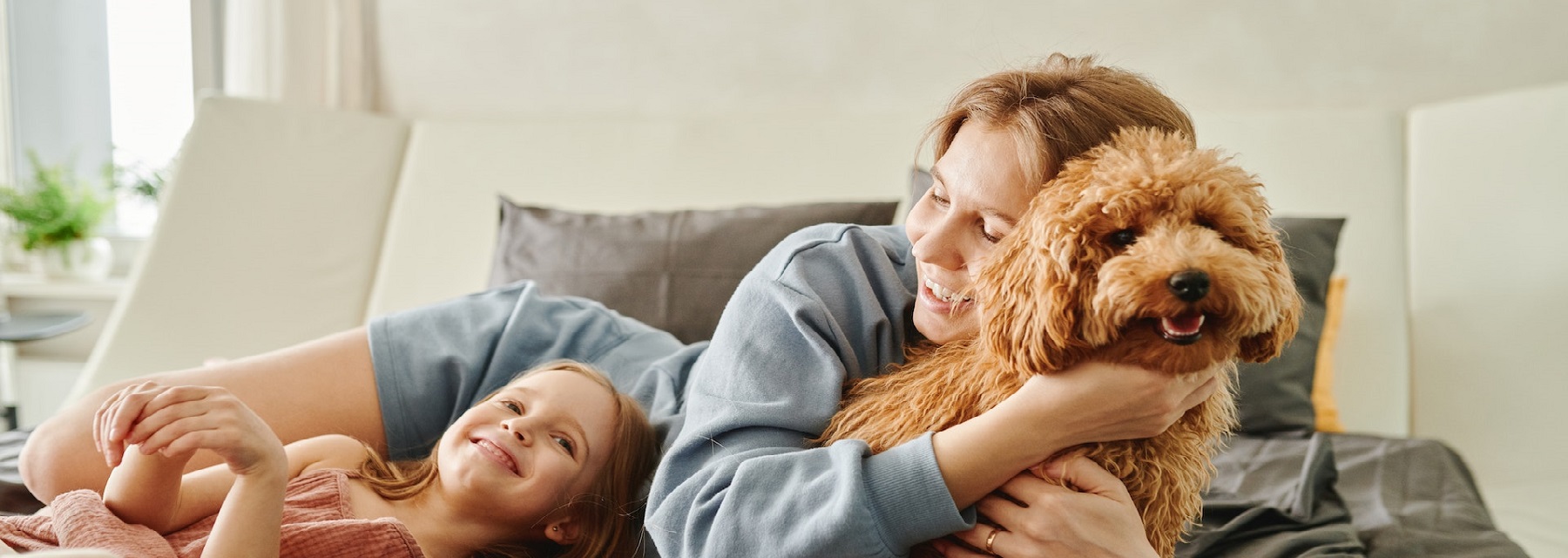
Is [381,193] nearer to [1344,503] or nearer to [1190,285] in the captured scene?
[1344,503]

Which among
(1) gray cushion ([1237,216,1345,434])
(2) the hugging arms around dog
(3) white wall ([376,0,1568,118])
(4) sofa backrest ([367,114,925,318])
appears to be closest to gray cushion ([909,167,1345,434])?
(1) gray cushion ([1237,216,1345,434])

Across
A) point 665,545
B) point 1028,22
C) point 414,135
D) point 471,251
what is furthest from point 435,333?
point 1028,22

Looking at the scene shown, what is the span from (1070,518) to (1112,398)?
4.7 inches

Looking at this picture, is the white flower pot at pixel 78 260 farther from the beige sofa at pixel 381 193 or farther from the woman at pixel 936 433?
the woman at pixel 936 433

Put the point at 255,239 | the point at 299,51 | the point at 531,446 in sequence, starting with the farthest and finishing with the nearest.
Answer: the point at 299,51 < the point at 255,239 < the point at 531,446

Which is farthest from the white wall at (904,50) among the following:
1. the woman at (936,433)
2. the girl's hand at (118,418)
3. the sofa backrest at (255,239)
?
the girl's hand at (118,418)

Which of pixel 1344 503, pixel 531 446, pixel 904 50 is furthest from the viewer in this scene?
pixel 904 50

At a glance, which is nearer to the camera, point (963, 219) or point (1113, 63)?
point (963, 219)

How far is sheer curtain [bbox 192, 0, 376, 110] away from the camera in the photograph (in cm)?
292

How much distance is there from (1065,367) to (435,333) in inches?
40.5

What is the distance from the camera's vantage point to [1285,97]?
95.5 inches

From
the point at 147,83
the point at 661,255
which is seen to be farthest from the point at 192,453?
the point at 147,83

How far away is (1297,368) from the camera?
187 centimetres

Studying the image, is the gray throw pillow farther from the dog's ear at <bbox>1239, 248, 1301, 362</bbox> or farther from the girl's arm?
the dog's ear at <bbox>1239, 248, 1301, 362</bbox>
